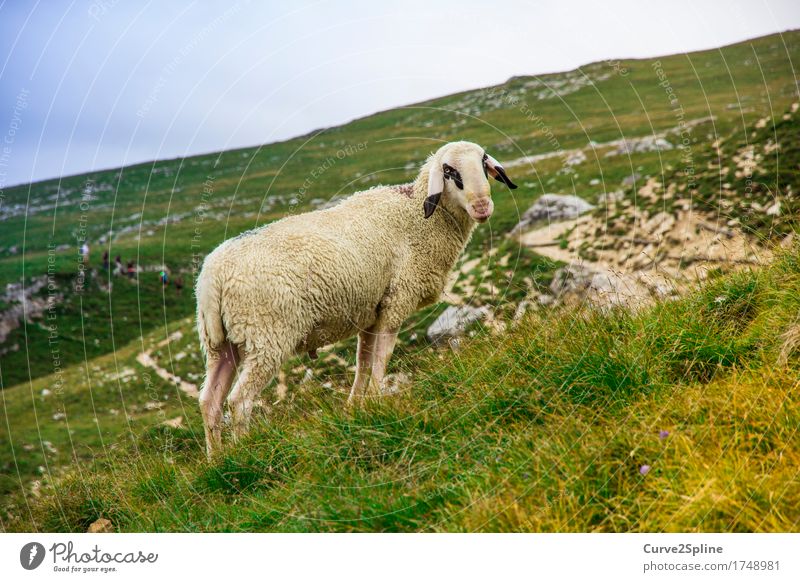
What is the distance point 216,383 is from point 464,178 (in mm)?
3932

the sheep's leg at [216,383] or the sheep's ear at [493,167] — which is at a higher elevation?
the sheep's ear at [493,167]

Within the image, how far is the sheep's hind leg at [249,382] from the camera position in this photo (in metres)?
7.09

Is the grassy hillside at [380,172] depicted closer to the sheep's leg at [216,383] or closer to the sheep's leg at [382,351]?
the sheep's leg at [382,351]

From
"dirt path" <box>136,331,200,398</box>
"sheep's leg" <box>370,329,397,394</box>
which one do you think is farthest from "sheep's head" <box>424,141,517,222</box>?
"dirt path" <box>136,331,200,398</box>

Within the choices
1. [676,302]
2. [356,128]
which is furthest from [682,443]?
[356,128]

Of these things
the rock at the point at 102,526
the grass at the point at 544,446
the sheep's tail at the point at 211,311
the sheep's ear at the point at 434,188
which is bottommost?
the rock at the point at 102,526

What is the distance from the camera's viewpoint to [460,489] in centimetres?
478

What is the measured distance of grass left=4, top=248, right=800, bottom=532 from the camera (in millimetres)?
4355

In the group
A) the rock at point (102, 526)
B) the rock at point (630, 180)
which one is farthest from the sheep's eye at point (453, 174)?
the rock at point (630, 180)

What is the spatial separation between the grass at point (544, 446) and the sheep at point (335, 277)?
655mm

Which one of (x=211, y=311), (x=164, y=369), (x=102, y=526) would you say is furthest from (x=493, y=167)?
(x=164, y=369)

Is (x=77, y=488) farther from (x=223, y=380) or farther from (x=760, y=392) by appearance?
(x=760, y=392)

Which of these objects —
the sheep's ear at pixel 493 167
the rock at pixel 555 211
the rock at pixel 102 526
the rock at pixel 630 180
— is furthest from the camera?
the rock at pixel 630 180

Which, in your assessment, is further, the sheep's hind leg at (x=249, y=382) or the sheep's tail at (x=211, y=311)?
the sheep's tail at (x=211, y=311)
